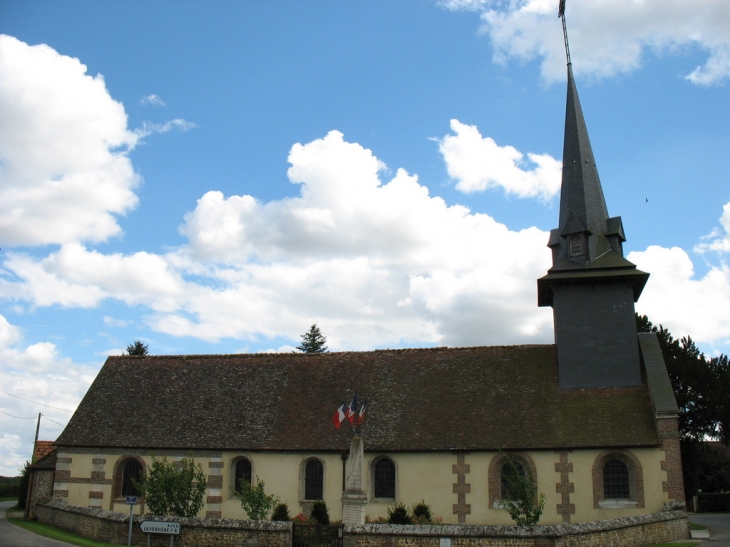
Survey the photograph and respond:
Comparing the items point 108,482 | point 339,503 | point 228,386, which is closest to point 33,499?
point 108,482

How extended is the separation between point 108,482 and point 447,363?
15.4 metres

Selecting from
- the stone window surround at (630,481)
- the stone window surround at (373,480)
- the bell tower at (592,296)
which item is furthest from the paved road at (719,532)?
the stone window surround at (373,480)

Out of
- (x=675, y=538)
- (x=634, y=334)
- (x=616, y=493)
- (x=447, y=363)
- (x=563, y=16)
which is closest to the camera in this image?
(x=675, y=538)

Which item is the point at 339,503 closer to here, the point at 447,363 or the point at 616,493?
the point at 447,363

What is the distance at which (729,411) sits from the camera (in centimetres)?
3441

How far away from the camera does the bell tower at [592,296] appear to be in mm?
26438

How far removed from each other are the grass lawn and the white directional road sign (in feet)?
7.12

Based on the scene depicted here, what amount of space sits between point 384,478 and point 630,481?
9133mm

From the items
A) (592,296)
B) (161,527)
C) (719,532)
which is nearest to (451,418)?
(592,296)

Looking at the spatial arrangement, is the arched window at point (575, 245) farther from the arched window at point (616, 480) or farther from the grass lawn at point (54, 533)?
the grass lawn at point (54, 533)

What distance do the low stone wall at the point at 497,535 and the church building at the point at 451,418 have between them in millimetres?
5117

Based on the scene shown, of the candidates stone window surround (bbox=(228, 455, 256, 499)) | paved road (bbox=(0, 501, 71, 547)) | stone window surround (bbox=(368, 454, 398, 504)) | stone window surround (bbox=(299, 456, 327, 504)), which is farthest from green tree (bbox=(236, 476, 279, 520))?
paved road (bbox=(0, 501, 71, 547))

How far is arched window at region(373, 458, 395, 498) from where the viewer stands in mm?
25406

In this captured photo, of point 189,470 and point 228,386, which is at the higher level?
point 228,386
